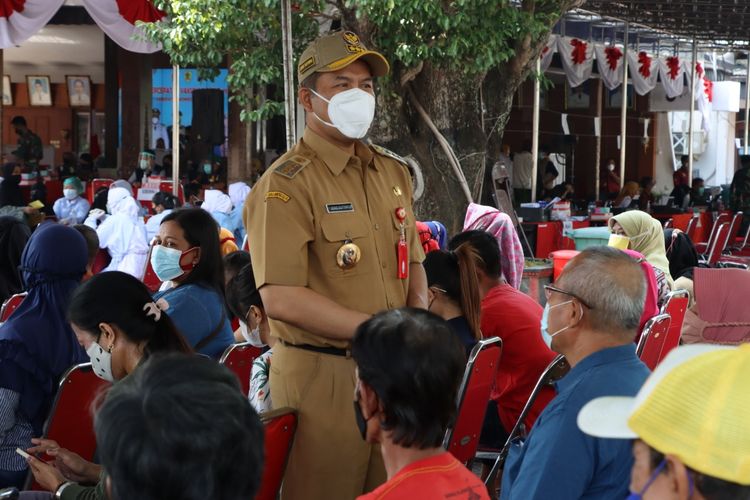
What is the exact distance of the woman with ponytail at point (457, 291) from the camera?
405 centimetres

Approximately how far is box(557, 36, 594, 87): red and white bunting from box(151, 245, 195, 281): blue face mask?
Result: 11.0m

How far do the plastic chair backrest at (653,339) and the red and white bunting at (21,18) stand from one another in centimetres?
898

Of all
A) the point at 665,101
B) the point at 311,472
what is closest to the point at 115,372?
the point at 311,472

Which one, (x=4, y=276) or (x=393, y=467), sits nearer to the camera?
(x=393, y=467)

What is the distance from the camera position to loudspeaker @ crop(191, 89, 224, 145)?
51.1 ft

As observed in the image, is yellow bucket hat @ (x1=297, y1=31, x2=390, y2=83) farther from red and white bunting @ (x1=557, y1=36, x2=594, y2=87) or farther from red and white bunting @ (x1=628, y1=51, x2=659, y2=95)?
red and white bunting @ (x1=628, y1=51, x2=659, y2=95)

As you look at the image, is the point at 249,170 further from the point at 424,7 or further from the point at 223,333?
the point at 223,333

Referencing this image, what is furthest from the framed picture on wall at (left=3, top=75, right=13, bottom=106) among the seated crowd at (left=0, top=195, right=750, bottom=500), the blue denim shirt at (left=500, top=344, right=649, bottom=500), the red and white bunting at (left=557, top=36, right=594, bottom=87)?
the blue denim shirt at (left=500, top=344, right=649, bottom=500)

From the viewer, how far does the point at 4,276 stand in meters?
5.84

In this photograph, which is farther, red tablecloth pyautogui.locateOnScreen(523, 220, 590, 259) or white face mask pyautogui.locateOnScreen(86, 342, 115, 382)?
red tablecloth pyautogui.locateOnScreen(523, 220, 590, 259)

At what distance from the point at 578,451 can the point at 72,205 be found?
1026 cm

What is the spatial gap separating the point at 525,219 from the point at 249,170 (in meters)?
4.72

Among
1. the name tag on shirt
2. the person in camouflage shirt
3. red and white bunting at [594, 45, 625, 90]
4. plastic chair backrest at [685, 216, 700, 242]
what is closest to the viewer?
the name tag on shirt

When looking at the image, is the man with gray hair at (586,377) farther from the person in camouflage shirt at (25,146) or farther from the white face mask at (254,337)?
the person in camouflage shirt at (25,146)
